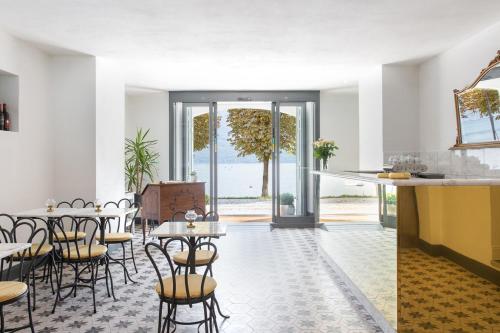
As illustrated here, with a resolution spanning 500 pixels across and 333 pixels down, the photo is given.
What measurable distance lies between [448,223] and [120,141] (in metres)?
5.19

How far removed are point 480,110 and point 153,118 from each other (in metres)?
6.49

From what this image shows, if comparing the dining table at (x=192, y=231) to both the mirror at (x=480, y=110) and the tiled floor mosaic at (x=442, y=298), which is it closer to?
the tiled floor mosaic at (x=442, y=298)

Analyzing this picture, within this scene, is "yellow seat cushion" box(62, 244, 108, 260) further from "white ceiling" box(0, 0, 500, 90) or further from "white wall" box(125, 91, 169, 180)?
"white wall" box(125, 91, 169, 180)

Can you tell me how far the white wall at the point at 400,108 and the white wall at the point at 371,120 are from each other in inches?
4.0

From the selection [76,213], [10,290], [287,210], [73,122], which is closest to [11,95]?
[73,122]

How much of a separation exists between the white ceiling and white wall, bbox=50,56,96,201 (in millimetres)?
417

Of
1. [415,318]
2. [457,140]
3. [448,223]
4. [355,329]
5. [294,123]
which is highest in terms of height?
[294,123]

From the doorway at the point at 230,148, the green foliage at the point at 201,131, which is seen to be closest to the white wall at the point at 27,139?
the doorway at the point at 230,148

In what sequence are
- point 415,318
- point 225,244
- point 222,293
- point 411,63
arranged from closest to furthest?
point 415,318, point 222,293, point 411,63, point 225,244

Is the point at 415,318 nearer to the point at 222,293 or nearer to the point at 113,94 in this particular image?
the point at 222,293

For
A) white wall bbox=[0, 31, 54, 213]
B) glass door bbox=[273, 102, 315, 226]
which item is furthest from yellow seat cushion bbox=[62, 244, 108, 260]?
glass door bbox=[273, 102, 315, 226]

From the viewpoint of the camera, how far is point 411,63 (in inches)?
243

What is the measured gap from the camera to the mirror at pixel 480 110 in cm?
435

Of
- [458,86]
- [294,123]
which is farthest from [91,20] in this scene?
[294,123]
